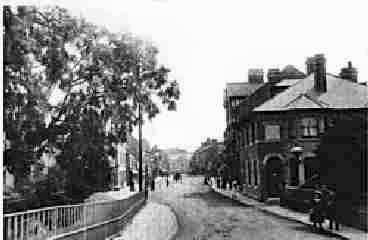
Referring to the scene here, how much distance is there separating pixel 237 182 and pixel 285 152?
14170mm

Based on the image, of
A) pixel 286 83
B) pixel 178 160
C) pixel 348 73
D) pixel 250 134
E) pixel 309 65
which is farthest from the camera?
pixel 178 160

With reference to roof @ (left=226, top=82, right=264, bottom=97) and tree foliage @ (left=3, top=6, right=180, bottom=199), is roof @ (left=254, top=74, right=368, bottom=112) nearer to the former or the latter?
tree foliage @ (left=3, top=6, right=180, bottom=199)

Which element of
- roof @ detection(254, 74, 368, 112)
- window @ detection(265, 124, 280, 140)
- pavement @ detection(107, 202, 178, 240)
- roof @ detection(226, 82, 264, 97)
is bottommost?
pavement @ detection(107, 202, 178, 240)

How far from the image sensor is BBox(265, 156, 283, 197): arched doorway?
3519cm

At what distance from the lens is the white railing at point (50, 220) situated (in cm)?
851

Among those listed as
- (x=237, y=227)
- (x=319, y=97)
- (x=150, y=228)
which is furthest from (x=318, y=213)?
(x=319, y=97)

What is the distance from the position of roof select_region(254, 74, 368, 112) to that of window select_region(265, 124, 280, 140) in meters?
1.21

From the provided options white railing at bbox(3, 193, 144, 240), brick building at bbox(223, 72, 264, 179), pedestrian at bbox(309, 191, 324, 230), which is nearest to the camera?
white railing at bbox(3, 193, 144, 240)

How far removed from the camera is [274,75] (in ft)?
131

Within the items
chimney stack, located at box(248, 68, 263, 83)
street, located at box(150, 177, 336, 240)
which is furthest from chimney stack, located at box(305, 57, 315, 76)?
street, located at box(150, 177, 336, 240)

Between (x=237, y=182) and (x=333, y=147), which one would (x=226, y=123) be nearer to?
(x=237, y=182)

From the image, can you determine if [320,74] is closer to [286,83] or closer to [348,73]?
[286,83]

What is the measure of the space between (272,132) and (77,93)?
19.4 m

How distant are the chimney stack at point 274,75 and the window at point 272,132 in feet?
18.0
